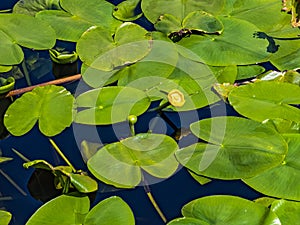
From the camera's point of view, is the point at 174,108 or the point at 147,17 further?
the point at 147,17

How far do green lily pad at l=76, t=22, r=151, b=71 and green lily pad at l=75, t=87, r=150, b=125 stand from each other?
9 centimetres

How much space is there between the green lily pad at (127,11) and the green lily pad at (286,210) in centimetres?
70

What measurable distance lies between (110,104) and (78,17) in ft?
1.15

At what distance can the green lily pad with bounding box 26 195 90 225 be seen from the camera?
1102 mm

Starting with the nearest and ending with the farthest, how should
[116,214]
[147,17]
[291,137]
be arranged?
[116,214] < [291,137] < [147,17]

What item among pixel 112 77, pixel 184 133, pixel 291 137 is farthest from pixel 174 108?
pixel 291 137

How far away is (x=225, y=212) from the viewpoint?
1.10 m

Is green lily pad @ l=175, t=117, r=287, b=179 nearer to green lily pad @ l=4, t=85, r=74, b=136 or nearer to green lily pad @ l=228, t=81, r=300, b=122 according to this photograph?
green lily pad @ l=228, t=81, r=300, b=122

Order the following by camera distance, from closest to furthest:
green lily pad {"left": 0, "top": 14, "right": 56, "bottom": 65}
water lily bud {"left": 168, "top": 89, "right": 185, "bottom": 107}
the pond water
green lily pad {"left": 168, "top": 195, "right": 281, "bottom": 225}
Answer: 1. green lily pad {"left": 168, "top": 195, "right": 281, "bottom": 225}
2. the pond water
3. water lily bud {"left": 168, "top": 89, "right": 185, "bottom": 107}
4. green lily pad {"left": 0, "top": 14, "right": 56, "bottom": 65}

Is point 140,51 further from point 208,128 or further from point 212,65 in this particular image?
point 208,128

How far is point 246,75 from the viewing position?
4.61ft

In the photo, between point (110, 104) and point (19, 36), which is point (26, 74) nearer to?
point (19, 36)

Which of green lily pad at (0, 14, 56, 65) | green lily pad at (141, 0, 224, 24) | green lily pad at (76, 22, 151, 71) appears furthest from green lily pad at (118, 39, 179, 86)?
green lily pad at (0, 14, 56, 65)

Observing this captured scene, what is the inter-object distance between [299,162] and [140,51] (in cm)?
50
